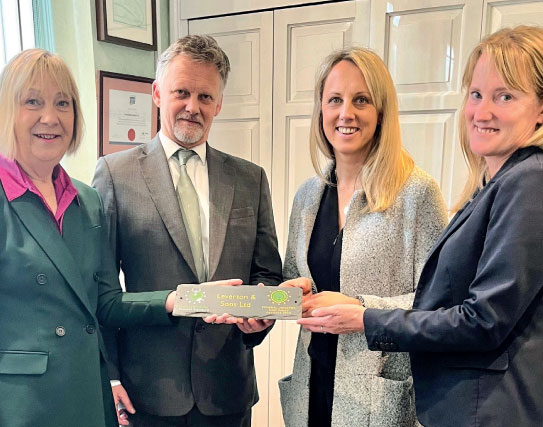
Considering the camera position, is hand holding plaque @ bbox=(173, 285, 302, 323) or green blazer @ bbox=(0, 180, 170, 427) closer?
green blazer @ bbox=(0, 180, 170, 427)

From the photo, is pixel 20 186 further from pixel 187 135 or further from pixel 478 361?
pixel 478 361

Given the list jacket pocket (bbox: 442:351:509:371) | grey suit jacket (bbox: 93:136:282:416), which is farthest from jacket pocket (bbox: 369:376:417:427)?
grey suit jacket (bbox: 93:136:282:416)

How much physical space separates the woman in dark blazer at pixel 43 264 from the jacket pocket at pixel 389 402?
0.65 metres

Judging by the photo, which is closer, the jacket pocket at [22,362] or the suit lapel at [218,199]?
the jacket pocket at [22,362]

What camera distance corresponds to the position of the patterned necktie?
1.38 m

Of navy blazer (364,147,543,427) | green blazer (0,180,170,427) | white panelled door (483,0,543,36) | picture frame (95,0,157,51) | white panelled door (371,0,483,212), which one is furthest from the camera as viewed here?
picture frame (95,0,157,51)

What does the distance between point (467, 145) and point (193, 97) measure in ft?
2.45

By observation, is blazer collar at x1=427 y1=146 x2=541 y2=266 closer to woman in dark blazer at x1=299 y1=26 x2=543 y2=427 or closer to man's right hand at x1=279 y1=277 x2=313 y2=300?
woman in dark blazer at x1=299 y1=26 x2=543 y2=427

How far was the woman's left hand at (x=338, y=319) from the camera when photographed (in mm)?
1148

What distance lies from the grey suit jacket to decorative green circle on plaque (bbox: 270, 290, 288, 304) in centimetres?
22

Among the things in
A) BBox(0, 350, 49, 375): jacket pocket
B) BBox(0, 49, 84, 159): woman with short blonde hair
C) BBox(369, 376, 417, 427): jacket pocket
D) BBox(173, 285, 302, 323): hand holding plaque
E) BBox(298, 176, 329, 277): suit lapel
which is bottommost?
BBox(369, 376, 417, 427): jacket pocket

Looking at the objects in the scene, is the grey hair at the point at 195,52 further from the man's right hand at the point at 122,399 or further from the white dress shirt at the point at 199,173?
the man's right hand at the point at 122,399

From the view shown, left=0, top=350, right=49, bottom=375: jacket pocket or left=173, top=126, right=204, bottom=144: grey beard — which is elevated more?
left=173, top=126, right=204, bottom=144: grey beard

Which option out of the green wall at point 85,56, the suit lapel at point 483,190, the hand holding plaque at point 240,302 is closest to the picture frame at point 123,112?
the green wall at point 85,56
